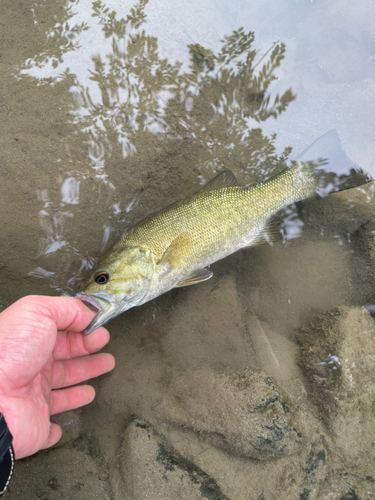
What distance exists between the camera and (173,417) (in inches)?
123

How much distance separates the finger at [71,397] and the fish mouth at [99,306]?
0.85 meters

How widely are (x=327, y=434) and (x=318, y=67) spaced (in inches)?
176

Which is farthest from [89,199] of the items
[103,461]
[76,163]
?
[103,461]

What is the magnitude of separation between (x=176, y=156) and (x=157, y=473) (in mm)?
3267

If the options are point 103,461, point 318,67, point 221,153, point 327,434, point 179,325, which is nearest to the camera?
point 103,461

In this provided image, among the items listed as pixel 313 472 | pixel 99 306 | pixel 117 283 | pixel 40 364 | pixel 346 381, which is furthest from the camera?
pixel 346 381

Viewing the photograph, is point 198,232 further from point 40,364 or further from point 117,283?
point 40,364

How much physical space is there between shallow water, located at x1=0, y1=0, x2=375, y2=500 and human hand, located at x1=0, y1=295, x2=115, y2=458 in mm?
359

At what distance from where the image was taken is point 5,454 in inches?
85.7

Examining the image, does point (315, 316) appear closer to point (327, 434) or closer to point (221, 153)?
point (327, 434)

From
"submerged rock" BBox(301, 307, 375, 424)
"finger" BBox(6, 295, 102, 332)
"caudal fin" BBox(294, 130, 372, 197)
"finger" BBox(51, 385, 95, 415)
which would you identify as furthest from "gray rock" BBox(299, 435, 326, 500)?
"caudal fin" BBox(294, 130, 372, 197)

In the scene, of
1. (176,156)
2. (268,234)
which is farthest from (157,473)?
(176,156)

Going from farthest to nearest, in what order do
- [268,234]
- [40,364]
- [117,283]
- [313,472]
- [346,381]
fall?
[268,234], [346,381], [313,472], [117,283], [40,364]

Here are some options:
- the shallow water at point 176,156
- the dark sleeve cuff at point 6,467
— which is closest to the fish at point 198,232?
the shallow water at point 176,156
